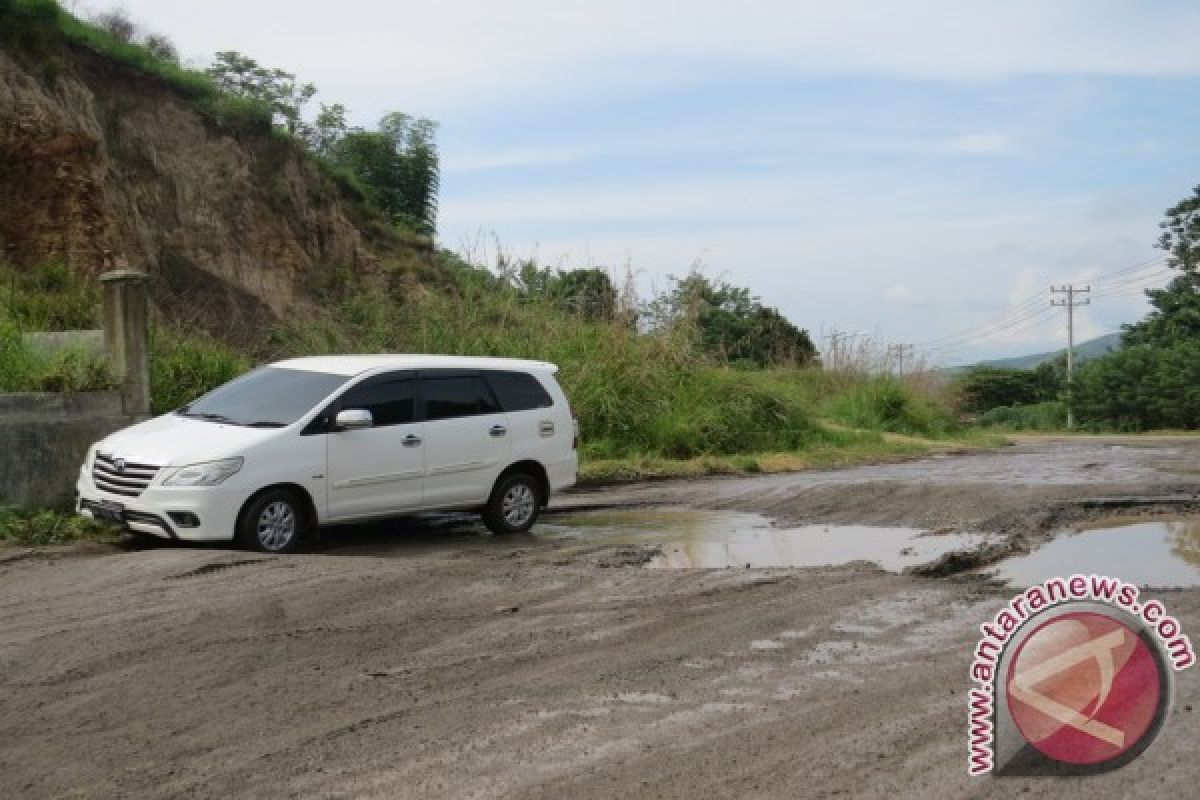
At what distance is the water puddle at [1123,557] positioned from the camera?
1017 centimetres

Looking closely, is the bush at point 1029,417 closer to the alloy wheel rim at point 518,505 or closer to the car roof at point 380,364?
the alloy wheel rim at point 518,505

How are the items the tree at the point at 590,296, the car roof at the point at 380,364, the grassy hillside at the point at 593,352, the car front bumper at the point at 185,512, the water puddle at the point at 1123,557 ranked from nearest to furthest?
the water puddle at the point at 1123,557 < the car front bumper at the point at 185,512 < the car roof at the point at 380,364 < the grassy hillside at the point at 593,352 < the tree at the point at 590,296

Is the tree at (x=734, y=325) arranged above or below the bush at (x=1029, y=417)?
above

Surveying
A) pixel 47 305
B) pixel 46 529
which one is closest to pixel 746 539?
pixel 46 529

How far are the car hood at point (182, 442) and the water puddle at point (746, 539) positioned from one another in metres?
3.33

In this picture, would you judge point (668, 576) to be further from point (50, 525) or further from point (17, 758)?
point (50, 525)

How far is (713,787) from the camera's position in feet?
17.1

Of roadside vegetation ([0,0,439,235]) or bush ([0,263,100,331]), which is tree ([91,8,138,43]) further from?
bush ([0,263,100,331])

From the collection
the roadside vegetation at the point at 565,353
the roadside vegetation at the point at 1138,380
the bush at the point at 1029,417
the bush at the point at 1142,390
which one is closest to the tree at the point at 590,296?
the roadside vegetation at the point at 565,353

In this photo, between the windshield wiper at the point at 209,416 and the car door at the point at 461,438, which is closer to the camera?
the windshield wiper at the point at 209,416

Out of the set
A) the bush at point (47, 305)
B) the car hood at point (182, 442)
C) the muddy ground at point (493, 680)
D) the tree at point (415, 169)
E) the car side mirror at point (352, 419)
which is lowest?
the muddy ground at point (493, 680)

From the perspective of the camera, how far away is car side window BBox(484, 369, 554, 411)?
13.4 metres

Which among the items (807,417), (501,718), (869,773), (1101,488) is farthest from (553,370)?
(807,417)

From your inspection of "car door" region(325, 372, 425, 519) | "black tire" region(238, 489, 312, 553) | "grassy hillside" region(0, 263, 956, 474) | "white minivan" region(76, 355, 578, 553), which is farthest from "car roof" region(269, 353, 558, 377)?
"grassy hillside" region(0, 263, 956, 474)
